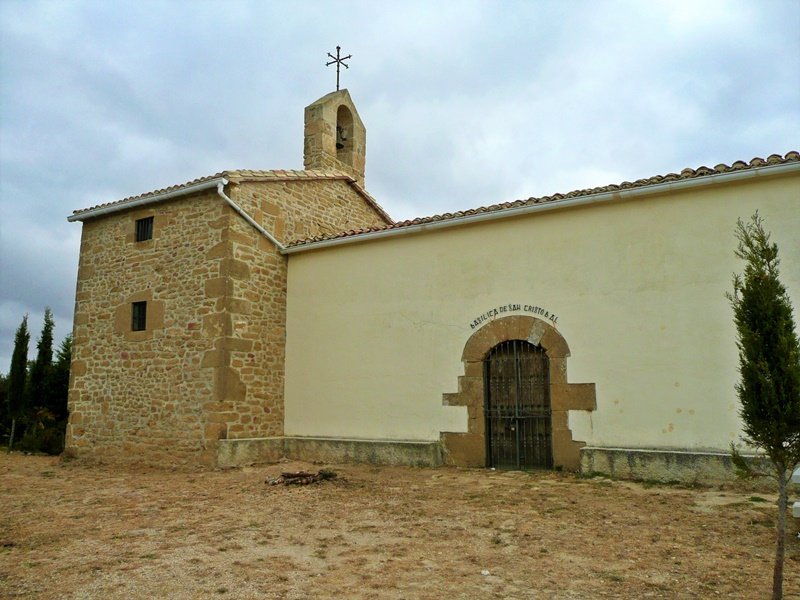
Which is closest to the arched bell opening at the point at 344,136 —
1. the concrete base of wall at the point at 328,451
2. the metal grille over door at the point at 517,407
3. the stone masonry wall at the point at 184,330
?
the stone masonry wall at the point at 184,330

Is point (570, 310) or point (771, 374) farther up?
point (570, 310)

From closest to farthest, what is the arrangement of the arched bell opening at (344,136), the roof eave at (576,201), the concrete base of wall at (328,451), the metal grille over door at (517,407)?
the roof eave at (576,201), the metal grille over door at (517,407), the concrete base of wall at (328,451), the arched bell opening at (344,136)

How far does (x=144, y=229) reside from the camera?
38.1 ft

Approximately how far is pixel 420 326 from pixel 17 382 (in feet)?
37.9

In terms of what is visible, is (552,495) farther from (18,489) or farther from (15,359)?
(15,359)

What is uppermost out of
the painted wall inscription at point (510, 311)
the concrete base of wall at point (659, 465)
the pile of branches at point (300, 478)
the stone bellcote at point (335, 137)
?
the stone bellcote at point (335, 137)

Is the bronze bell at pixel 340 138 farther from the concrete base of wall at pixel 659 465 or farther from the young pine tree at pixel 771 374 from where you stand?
the young pine tree at pixel 771 374

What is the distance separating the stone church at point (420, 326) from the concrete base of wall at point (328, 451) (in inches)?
1.3

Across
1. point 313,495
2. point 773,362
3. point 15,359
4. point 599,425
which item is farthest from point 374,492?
point 15,359

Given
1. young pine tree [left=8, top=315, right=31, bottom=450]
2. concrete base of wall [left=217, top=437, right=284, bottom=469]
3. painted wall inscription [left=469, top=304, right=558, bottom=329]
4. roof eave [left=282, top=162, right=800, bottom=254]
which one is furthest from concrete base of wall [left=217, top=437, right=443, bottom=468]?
young pine tree [left=8, top=315, right=31, bottom=450]

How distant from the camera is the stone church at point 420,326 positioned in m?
7.79

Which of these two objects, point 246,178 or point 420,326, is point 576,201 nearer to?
point 420,326

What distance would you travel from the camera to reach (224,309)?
10180mm

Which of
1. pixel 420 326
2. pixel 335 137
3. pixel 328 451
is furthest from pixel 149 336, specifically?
pixel 335 137
